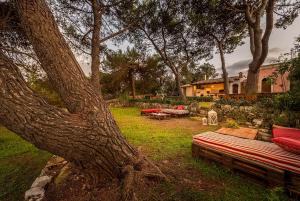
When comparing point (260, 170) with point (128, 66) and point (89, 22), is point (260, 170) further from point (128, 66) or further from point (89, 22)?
point (128, 66)

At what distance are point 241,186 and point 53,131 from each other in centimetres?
273

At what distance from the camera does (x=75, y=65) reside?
1.88 m

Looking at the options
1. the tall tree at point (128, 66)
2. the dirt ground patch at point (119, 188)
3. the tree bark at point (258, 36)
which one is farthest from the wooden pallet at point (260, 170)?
the tall tree at point (128, 66)

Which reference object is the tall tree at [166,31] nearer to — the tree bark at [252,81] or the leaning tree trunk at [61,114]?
the tree bark at [252,81]

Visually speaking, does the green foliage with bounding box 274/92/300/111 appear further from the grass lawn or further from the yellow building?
the yellow building

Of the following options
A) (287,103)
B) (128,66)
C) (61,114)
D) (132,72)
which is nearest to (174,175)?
(61,114)

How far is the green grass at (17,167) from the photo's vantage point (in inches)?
98.6

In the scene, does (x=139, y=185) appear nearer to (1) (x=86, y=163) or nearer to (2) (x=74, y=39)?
(1) (x=86, y=163)

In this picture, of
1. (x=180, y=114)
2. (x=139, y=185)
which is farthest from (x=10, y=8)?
(x=180, y=114)

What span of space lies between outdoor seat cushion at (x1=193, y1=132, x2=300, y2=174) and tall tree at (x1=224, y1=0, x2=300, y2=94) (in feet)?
25.1

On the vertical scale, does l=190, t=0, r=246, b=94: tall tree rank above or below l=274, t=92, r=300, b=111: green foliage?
above

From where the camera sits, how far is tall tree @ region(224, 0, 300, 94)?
25.9 ft

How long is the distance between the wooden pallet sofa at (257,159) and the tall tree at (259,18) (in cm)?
767

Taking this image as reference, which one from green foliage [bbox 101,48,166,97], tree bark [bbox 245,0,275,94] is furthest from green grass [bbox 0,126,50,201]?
green foliage [bbox 101,48,166,97]
